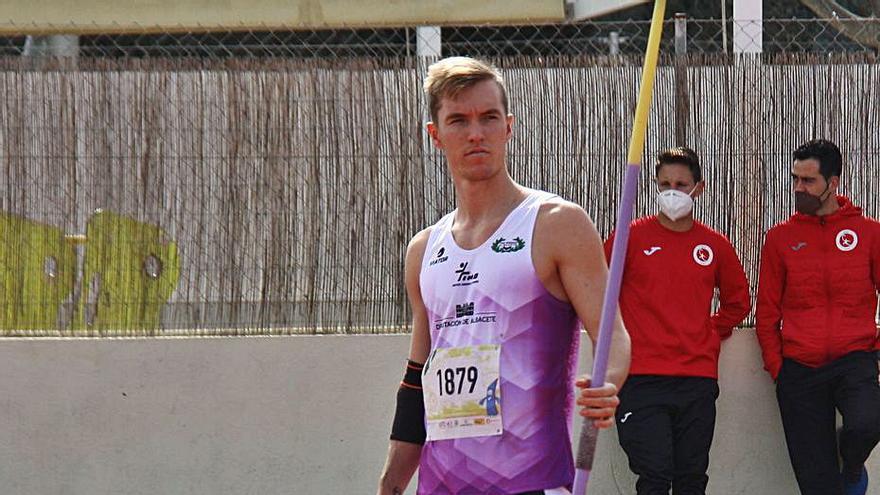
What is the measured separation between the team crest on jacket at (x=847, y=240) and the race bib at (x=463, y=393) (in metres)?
3.97

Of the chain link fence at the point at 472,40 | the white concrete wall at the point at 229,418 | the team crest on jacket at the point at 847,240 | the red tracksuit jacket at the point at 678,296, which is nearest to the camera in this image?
the red tracksuit jacket at the point at 678,296

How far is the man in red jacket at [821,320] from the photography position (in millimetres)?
7230

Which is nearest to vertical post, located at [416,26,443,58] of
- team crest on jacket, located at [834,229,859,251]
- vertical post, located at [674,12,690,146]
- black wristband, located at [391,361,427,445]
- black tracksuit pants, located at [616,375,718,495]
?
vertical post, located at [674,12,690,146]

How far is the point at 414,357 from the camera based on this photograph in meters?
4.18

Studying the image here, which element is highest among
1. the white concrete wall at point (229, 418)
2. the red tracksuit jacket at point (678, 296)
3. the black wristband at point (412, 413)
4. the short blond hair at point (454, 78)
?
the short blond hair at point (454, 78)

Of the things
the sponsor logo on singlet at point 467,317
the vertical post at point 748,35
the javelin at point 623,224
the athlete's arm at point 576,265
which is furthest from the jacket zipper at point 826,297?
the javelin at point 623,224

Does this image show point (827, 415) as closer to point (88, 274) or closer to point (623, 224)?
point (88, 274)

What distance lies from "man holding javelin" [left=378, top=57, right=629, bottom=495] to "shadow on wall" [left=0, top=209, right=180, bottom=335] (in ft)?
14.2

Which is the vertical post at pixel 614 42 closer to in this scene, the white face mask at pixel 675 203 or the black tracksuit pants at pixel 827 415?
the white face mask at pixel 675 203

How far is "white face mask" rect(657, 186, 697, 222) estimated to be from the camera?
24.2 ft

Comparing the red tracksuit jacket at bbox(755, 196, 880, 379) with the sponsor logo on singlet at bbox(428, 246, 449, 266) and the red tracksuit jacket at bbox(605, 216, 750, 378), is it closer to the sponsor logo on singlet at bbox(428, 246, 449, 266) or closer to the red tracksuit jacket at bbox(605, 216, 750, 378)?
the red tracksuit jacket at bbox(605, 216, 750, 378)

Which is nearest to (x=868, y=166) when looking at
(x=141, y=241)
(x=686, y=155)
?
(x=686, y=155)

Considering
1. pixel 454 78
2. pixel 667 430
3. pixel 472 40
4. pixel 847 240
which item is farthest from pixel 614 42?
pixel 454 78

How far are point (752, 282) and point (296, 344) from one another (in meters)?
2.63
